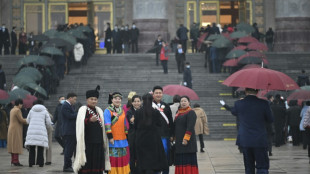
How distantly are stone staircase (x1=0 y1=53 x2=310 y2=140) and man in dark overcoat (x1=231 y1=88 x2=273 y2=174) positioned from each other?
1432 cm

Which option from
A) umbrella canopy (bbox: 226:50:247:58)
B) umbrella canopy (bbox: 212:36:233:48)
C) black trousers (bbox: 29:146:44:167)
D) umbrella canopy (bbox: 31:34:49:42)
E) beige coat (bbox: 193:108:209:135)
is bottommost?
black trousers (bbox: 29:146:44:167)

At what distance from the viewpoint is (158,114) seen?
12.5 meters

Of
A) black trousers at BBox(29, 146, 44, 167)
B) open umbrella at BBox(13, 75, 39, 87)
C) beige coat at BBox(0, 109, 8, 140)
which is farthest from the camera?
open umbrella at BBox(13, 75, 39, 87)

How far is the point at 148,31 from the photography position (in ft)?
131

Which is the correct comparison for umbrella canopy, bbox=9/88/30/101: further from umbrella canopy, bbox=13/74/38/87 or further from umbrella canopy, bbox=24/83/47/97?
umbrella canopy, bbox=13/74/38/87

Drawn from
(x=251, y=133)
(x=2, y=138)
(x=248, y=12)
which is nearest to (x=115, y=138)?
(x=251, y=133)

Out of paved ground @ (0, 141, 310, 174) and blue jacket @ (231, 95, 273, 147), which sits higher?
blue jacket @ (231, 95, 273, 147)

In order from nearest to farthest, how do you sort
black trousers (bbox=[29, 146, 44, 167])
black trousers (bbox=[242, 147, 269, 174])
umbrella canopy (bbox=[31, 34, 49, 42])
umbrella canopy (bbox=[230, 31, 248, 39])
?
black trousers (bbox=[242, 147, 269, 174]), black trousers (bbox=[29, 146, 44, 167]), umbrella canopy (bbox=[31, 34, 49, 42]), umbrella canopy (bbox=[230, 31, 248, 39])

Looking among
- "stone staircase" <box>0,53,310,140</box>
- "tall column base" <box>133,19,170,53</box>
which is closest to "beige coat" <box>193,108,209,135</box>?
"stone staircase" <box>0,53,310,140</box>

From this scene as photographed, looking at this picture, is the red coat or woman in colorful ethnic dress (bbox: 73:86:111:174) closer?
woman in colorful ethnic dress (bbox: 73:86:111:174)

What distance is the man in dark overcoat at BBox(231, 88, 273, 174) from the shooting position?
39.4ft

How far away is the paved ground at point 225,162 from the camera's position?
56.0 feet

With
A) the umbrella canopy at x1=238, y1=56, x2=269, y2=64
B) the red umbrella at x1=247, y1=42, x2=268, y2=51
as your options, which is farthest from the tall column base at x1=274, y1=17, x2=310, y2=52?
the umbrella canopy at x1=238, y1=56, x2=269, y2=64

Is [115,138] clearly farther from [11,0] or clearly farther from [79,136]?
[11,0]
